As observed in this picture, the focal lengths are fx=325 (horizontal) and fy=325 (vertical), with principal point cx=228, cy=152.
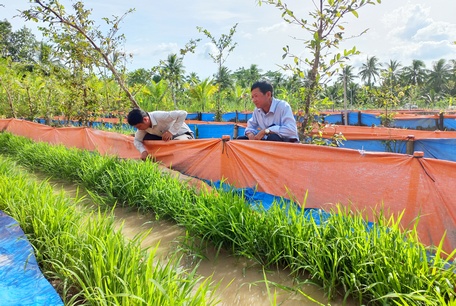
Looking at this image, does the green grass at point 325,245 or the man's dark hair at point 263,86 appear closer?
the green grass at point 325,245

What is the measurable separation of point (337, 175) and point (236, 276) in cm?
127

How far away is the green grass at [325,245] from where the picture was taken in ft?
5.29

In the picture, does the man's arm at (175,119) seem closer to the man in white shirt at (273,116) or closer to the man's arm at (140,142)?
the man's arm at (140,142)

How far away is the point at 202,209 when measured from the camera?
8.51ft

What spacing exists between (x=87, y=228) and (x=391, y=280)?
73.7 inches

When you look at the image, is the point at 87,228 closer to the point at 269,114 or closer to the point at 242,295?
the point at 242,295

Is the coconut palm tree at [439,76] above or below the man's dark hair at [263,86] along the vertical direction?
above

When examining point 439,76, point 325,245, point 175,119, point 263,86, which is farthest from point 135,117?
point 439,76

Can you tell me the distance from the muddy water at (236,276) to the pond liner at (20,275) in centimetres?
57

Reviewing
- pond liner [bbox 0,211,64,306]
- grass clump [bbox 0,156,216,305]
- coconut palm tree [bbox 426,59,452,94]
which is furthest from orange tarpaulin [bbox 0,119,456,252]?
coconut palm tree [bbox 426,59,452,94]

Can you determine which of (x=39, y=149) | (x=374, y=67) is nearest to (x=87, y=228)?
(x=39, y=149)

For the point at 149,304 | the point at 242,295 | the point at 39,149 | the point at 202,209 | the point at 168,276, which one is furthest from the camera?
the point at 39,149

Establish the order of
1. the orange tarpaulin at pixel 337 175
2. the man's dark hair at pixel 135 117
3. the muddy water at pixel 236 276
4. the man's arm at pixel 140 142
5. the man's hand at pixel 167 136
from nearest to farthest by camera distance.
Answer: the muddy water at pixel 236 276
the orange tarpaulin at pixel 337 175
the man's dark hair at pixel 135 117
the man's arm at pixel 140 142
the man's hand at pixel 167 136

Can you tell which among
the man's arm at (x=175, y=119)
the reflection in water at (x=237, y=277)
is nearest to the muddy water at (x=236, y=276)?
the reflection in water at (x=237, y=277)
